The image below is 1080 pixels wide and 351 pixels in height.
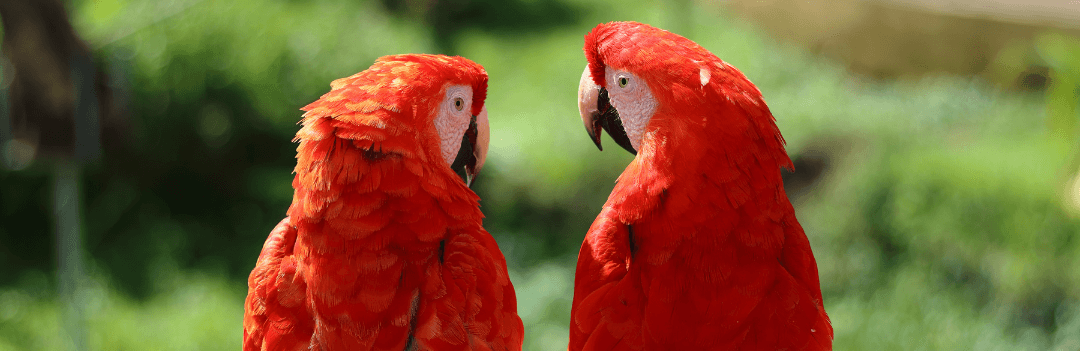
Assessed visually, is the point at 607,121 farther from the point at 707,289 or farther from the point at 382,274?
the point at 382,274

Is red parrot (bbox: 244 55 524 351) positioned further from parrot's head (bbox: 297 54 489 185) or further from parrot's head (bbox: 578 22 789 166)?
parrot's head (bbox: 578 22 789 166)

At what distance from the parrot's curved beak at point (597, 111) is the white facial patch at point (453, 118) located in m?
0.29

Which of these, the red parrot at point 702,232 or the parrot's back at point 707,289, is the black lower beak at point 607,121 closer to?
the red parrot at point 702,232

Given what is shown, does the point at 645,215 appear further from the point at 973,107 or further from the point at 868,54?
the point at 868,54

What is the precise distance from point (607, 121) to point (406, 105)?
0.59m

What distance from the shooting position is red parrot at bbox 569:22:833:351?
1.31 metres

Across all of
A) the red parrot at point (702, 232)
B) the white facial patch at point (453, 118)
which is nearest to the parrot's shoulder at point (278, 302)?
the white facial patch at point (453, 118)

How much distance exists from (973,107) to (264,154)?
16.6 feet

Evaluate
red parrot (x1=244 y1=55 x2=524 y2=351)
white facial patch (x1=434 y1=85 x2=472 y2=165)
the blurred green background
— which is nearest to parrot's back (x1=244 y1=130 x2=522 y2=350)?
red parrot (x1=244 y1=55 x2=524 y2=351)

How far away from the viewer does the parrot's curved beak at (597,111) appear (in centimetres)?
165

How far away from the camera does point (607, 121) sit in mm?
1693

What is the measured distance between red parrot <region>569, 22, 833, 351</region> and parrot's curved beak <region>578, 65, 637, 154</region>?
23 cm

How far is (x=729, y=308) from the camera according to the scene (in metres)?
1.32

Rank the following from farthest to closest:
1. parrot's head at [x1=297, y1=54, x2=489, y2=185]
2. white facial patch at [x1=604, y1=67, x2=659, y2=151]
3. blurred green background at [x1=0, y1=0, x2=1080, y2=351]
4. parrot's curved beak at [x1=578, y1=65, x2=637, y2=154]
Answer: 1. blurred green background at [x1=0, y1=0, x2=1080, y2=351]
2. parrot's curved beak at [x1=578, y1=65, x2=637, y2=154]
3. white facial patch at [x1=604, y1=67, x2=659, y2=151]
4. parrot's head at [x1=297, y1=54, x2=489, y2=185]
